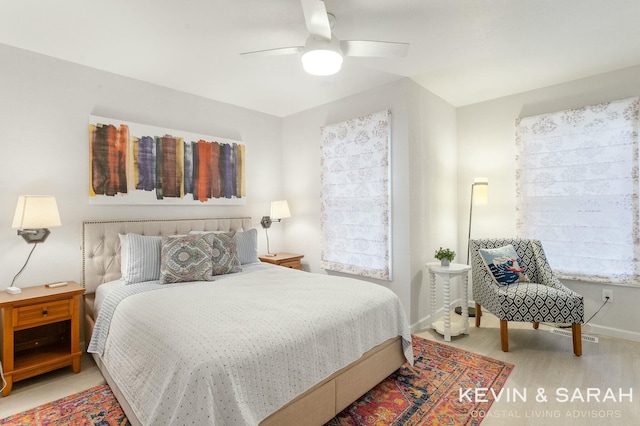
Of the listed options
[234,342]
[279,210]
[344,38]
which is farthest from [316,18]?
[279,210]

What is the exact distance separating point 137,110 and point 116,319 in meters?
2.14

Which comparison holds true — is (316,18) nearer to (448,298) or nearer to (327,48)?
(327,48)

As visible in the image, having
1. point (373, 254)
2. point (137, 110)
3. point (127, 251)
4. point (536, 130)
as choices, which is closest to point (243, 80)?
point (137, 110)

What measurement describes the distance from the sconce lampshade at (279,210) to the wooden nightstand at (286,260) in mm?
511

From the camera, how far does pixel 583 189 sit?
3.26m

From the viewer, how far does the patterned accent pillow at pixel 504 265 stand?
3.07 meters

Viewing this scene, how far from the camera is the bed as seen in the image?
136 centimetres

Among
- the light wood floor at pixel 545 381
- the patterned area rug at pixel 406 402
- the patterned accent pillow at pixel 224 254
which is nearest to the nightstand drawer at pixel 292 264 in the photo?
the patterned accent pillow at pixel 224 254

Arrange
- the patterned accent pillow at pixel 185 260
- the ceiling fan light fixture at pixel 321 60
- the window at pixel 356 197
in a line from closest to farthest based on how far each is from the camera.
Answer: the ceiling fan light fixture at pixel 321 60 → the patterned accent pillow at pixel 185 260 → the window at pixel 356 197

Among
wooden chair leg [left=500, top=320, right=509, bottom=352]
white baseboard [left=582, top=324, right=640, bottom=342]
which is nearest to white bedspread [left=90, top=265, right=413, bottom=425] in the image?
wooden chair leg [left=500, top=320, right=509, bottom=352]

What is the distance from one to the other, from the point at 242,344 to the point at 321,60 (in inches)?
67.3

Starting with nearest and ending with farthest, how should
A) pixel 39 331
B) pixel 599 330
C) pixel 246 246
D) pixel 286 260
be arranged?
1. pixel 39 331
2. pixel 599 330
3. pixel 246 246
4. pixel 286 260

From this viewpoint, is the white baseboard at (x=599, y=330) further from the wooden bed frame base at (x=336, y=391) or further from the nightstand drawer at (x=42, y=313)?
the nightstand drawer at (x=42, y=313)

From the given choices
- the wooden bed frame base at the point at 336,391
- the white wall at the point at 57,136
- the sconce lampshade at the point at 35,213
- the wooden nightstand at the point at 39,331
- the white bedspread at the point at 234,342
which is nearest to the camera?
the white bedspread at the point at 234,342
